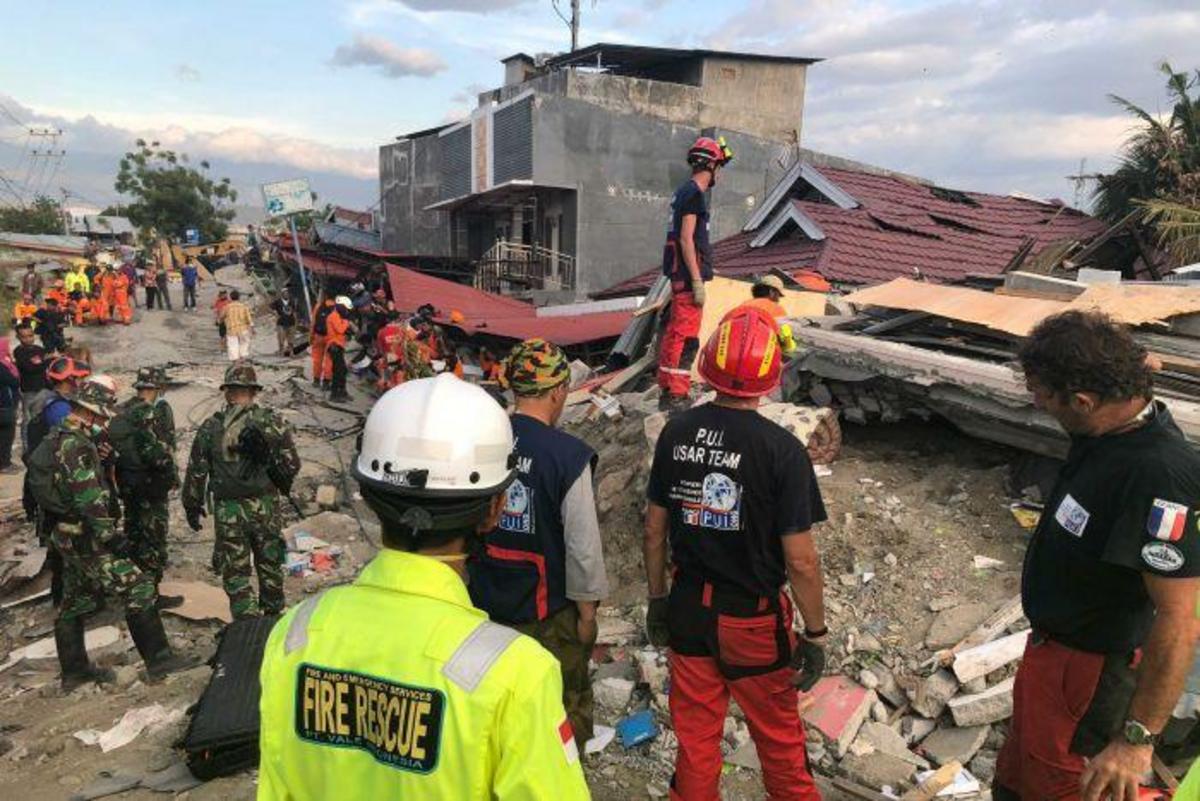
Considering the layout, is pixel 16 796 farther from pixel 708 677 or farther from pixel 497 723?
pixel 497 723

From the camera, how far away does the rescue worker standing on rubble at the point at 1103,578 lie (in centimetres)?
192

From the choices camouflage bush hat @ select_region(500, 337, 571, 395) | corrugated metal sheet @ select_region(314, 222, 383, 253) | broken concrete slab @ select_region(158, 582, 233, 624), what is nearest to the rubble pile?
camouflage bush hat @ select_region(500, 337, 571, 395)

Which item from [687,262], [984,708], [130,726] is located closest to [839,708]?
[984,708]

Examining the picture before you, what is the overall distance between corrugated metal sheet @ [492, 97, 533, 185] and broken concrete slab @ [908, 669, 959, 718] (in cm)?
1513

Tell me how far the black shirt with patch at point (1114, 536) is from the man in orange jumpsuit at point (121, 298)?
2425 cm

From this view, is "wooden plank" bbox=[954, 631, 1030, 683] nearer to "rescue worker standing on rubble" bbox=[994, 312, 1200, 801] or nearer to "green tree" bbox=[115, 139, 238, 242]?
"rescue worker standing on rubble" bbox=[994, 312, 1200, 801]

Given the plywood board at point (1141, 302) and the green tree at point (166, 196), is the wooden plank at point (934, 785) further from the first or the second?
the green tree at point (166, 196)

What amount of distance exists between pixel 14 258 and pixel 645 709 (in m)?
40.6

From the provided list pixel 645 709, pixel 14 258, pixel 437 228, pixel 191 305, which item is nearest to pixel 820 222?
pixel 645 709

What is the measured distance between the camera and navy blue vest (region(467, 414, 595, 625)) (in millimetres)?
2809

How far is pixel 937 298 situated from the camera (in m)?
5.77

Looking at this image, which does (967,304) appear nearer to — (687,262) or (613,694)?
(687,262)

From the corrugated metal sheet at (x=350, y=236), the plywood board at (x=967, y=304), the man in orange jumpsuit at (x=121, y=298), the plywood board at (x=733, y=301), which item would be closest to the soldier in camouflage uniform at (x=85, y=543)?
the plywood board at (x=733, y=301)

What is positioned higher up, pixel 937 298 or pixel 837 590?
pixel 937 298
